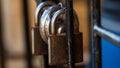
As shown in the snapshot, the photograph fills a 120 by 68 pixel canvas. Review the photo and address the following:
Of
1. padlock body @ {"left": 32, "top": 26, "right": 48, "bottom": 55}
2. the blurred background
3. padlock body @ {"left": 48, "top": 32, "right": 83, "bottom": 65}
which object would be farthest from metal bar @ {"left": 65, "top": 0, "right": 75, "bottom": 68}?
the blurred background

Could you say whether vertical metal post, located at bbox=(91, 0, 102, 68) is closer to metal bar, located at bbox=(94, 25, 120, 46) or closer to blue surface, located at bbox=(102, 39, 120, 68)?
metal bar, located at bbox=(94, 25, 120, 46)

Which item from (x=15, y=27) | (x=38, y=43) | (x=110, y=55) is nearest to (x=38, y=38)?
(x=38, y=43)

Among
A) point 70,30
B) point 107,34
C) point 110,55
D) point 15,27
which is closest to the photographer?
point 107,34

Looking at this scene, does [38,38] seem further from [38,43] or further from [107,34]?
[107,34]

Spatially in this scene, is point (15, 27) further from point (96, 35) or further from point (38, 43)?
point (96, 35)

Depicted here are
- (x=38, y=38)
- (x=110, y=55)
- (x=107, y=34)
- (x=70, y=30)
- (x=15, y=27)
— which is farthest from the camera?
(x=15, y=27)

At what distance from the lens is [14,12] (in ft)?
4.35

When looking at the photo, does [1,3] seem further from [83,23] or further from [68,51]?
[68,51]

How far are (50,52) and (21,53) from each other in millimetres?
Answer: 794

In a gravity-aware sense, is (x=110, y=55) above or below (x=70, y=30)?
below

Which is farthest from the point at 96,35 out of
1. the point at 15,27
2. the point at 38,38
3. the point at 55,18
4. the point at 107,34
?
the point at 15,27

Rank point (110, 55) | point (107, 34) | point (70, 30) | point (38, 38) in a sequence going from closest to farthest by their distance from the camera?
point (107, 34) < point (70, 30) < point (38, 38) < point (110, 55)

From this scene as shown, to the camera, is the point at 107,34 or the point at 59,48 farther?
the point at 59,48

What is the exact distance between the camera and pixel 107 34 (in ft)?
1.36
